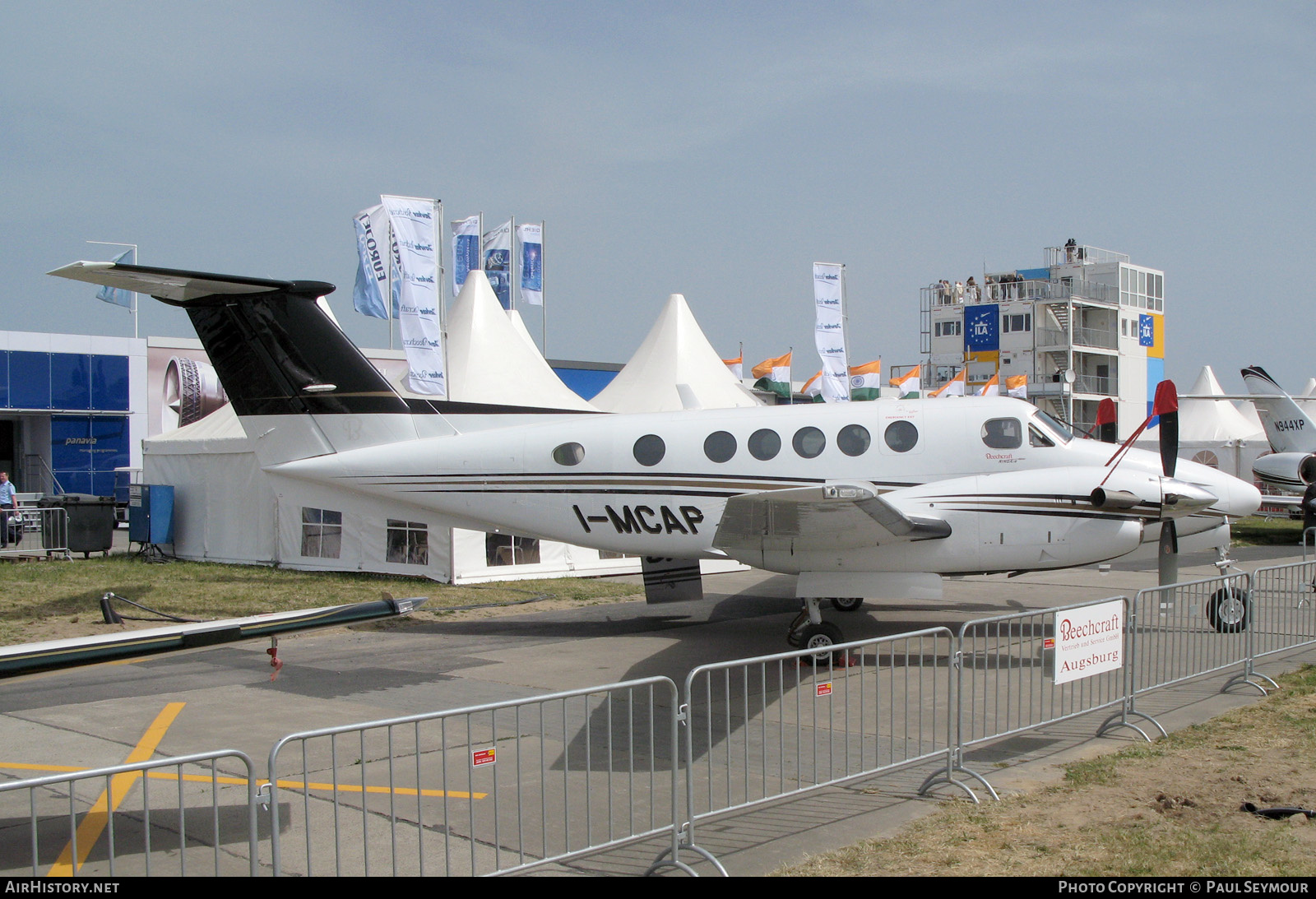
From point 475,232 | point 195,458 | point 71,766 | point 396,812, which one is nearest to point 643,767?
point 396,812

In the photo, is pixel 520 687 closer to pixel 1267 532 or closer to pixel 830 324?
pixel 830 324

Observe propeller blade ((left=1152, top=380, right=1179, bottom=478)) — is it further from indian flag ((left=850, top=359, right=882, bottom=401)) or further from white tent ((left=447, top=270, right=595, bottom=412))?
indian flag ((left=850, top=359, right=882, bottom=401))

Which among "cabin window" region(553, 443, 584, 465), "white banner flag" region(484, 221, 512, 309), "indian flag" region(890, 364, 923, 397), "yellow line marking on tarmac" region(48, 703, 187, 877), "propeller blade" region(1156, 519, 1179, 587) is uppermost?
"white banner flag" region(484, 221, 512, 309)

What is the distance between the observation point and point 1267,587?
415 inches

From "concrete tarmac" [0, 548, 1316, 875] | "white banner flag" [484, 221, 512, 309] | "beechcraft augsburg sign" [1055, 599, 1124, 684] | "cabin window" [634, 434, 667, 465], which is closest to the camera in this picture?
"concrete tarmac" [0, 548, 1316, 875]

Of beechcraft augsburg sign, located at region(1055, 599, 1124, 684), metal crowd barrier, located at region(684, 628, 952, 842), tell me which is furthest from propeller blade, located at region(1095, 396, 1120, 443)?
beechcraft augsburg sign, located at region(1055, 599, 1124, 684)

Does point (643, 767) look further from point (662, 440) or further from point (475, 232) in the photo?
point (475, 232)

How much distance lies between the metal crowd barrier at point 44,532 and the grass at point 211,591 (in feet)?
6.45

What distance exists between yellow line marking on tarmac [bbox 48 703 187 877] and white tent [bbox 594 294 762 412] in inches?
544

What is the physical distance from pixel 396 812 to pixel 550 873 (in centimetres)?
143

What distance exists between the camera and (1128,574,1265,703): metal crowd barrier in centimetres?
863

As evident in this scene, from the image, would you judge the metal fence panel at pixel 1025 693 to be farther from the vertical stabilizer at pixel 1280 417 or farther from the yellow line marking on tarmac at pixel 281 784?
the vertical stabilizer at pixel 1280 417

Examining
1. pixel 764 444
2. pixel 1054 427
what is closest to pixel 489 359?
pixel 764 444

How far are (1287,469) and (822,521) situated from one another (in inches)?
984
